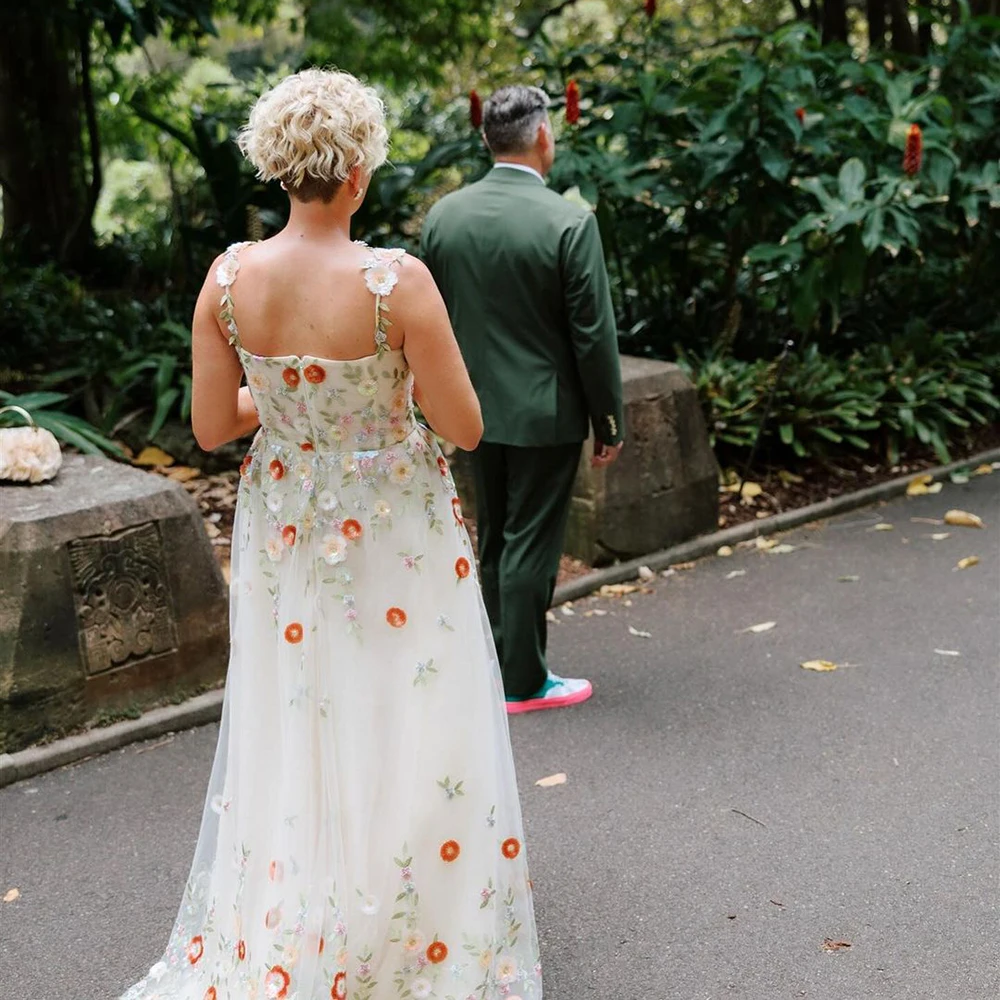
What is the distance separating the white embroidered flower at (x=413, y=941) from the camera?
9.78 ft

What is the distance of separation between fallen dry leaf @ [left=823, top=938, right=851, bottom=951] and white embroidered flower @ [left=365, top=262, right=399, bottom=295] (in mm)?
2071

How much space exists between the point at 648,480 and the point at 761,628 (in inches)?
45.2

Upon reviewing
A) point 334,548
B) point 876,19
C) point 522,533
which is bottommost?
point 522,533

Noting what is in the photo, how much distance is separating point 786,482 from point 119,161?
1452 cm

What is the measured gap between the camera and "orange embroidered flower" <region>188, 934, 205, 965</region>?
3.19 meters

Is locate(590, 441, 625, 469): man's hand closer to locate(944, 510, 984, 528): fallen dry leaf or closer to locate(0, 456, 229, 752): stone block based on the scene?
locate(0, 456, 229, 752): stone block

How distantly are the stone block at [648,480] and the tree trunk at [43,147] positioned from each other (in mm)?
5413

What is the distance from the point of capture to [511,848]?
3125mm

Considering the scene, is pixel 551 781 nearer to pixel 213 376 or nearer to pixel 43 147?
pixel 213 376

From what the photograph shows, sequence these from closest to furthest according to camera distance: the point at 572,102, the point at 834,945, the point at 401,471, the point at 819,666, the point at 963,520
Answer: the point at 401,471 < the point at 834,945 < the point at 819,666 < the point at 963,520 < the point at 572,102

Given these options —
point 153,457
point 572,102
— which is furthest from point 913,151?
point 153,457

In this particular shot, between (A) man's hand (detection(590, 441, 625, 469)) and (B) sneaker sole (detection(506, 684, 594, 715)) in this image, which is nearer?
(A) man's hand (detection(590, 441, 625, 469))

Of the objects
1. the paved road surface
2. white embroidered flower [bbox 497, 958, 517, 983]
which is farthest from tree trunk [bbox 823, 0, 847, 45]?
white embroidered flower [bbox 497, 958, 517, 983]

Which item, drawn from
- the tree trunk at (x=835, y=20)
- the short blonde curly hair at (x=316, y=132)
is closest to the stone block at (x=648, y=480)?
the short blonde curly hair at (x=316, y=132)
